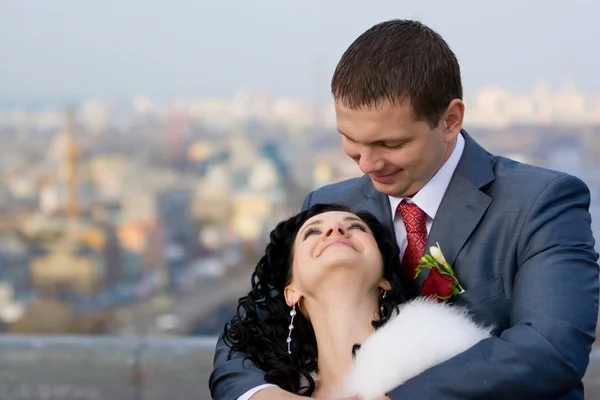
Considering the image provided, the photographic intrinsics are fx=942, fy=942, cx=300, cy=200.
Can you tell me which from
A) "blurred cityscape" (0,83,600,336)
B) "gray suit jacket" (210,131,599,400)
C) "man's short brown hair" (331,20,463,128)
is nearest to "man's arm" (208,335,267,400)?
"gray suit jacket" (210,131,599,400)

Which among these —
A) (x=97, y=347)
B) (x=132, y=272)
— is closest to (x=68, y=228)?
(x=132, y=272)

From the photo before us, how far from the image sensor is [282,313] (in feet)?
7.34

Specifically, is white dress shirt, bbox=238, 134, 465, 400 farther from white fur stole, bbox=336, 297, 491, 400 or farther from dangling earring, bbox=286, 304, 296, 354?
dangling earring, bbox=286, 304, 296, 354

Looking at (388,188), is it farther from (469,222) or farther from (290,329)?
(290,329)

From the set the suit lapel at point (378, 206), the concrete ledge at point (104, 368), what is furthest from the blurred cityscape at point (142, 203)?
the suit lapel at point (378, 206)

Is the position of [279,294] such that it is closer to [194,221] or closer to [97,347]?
[97,347]

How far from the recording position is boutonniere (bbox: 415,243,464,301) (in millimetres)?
1996

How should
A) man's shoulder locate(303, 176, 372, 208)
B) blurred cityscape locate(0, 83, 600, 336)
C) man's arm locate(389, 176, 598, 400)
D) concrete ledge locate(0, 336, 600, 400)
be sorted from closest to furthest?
man's arm locate(389, 176, 598, 400) < man's shoulder locate(303, 176, 372, 208) < concrete ledge locate(0, 336, 600, 400) < blurred cityscape locate(0, 83, 600, 336)

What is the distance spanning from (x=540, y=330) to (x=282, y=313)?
68 centimetres

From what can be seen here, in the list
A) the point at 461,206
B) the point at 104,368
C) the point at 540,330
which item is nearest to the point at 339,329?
the point at 461,206

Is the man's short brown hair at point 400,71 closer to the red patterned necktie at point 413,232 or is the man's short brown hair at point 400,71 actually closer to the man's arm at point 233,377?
the red patterned necktie at point 413,232

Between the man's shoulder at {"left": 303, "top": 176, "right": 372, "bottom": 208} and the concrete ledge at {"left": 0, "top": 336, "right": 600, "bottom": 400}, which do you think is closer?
the man's shoulder at {"left": 303, "top": 176, "right": 372, "bottom": 208}

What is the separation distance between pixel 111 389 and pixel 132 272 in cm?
3862

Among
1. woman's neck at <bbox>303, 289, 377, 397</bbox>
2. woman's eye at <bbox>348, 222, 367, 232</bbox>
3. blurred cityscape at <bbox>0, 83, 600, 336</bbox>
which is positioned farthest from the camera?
blurred cityscape at <bbox>0, 83, 600, 336</bbox>
